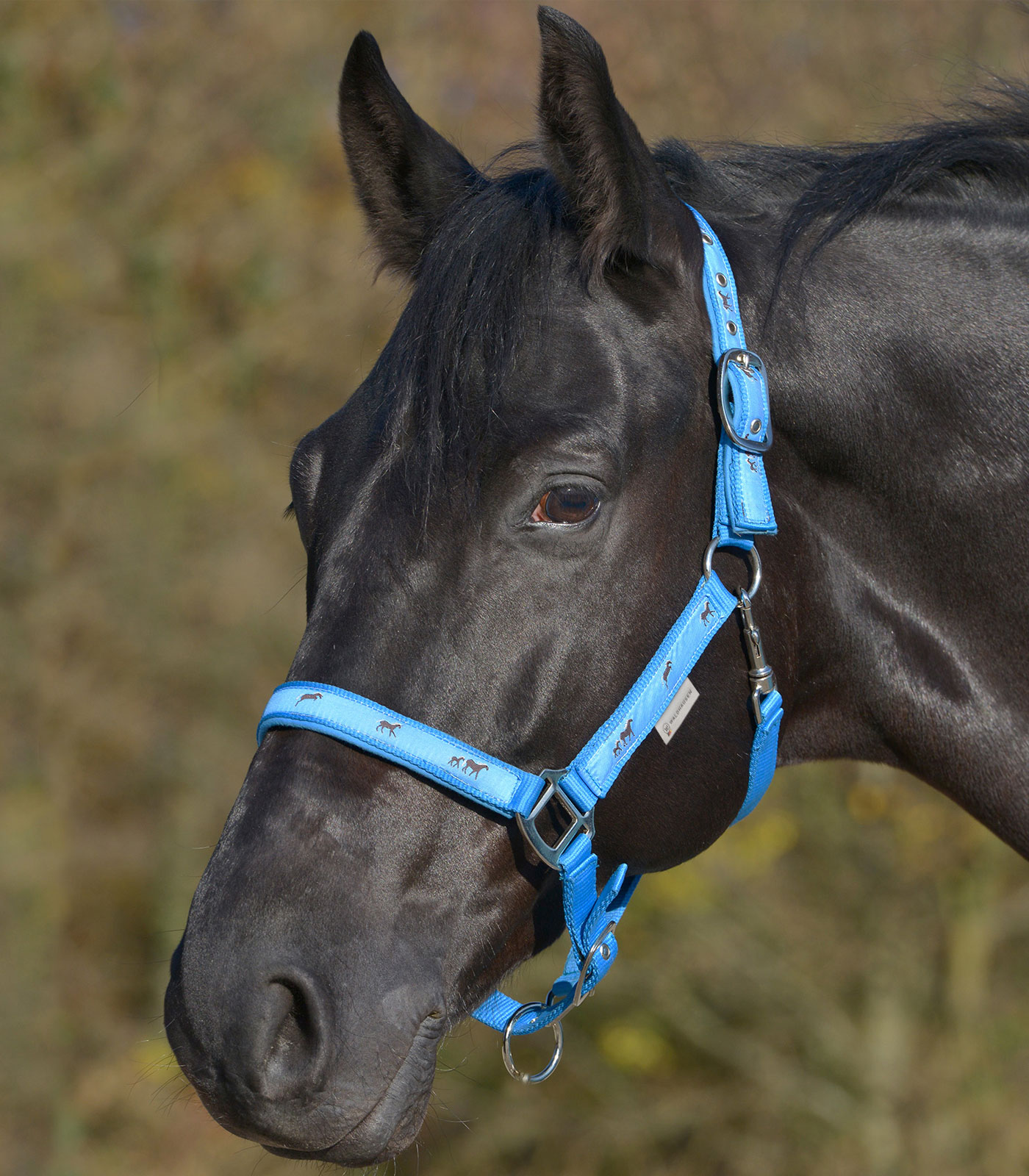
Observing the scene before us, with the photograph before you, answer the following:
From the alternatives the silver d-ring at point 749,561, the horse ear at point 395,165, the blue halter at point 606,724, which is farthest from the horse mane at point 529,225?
the silver d-ring at point 749,561

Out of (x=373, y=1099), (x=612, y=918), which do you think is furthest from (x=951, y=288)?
(x=373, y=1099)

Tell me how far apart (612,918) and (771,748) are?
0.41 metres

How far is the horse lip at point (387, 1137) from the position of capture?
1558mm

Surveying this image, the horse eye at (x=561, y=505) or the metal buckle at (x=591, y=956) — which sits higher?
the horse eye at (x=561, y=505)

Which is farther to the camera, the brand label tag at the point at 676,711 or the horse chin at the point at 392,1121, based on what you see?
the brand label tag at the point at 676,711

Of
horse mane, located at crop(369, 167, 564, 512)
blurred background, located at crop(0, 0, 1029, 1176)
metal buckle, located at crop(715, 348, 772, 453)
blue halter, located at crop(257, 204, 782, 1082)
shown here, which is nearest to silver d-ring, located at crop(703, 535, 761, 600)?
blue halter, located at crop(257, 204, 782, 1082)

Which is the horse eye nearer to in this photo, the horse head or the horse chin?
the horse head

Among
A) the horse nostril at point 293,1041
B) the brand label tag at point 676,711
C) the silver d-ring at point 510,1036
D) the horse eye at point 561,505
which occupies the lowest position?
the silver d-ring at point 510,1036

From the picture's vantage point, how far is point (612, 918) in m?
1.95

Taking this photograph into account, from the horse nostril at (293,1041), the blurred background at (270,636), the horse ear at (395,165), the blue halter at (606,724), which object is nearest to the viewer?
the horse nostril at (293,1041)

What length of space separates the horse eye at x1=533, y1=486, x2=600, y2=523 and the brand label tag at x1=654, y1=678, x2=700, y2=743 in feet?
1.10

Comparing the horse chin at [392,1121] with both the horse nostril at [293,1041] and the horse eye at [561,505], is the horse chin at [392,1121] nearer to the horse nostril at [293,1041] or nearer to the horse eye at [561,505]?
the horse nostril at [293,1041]

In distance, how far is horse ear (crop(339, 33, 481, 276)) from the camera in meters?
2.14

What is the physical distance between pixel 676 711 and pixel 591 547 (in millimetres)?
306
